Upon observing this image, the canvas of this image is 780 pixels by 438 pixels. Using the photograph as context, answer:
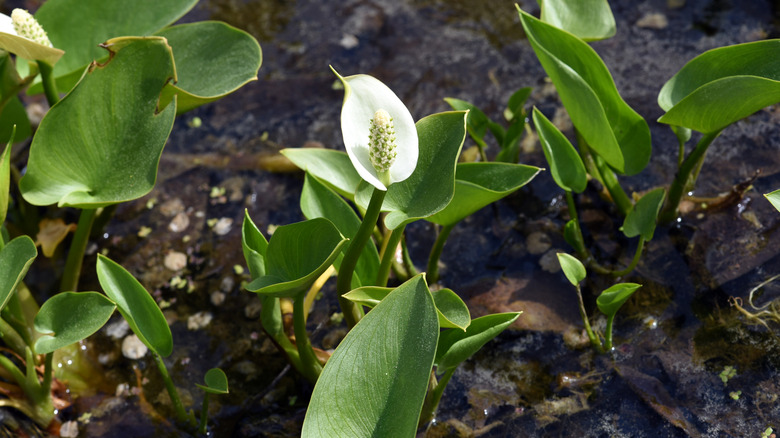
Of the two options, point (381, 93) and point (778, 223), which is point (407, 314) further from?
point (778, 223)

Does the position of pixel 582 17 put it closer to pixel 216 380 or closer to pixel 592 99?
pixel 592 99

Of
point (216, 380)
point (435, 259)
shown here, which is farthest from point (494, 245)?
point (216, 380)

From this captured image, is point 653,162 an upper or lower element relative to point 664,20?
lower

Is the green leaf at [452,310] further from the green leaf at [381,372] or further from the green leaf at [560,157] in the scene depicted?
the green leaf at [560,157]

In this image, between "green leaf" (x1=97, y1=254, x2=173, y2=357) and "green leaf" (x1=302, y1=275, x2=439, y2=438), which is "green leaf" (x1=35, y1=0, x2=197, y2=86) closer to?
"green leaf" (x1=97, y1=254, x2=173, y2=357)

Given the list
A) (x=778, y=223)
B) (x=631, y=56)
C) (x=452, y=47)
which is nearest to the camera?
(x=778, y=223)

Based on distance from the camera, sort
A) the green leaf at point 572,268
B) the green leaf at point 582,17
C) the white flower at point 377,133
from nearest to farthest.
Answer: the white flower at point 377,133 < the green leaf at point 572,268 < the green leaf at point 582,17

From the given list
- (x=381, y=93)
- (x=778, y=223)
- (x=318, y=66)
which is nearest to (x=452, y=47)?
(x=318, y=66)

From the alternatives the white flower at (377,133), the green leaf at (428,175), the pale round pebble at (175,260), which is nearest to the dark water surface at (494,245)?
the pale round pebble at (175,260)
